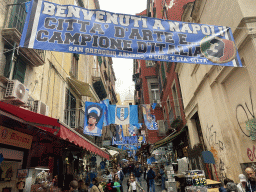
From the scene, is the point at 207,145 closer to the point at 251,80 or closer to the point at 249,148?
the point at 249,148

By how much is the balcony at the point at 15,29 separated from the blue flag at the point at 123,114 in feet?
17.9

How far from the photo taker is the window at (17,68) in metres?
6.47

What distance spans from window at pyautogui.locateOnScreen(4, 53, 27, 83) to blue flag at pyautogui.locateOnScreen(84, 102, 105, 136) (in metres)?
4.53

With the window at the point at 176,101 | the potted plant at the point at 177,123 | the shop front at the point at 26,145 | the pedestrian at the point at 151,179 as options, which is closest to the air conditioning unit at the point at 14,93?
the shop front at the point at 26,145

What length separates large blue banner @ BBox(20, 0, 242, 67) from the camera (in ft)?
14.3

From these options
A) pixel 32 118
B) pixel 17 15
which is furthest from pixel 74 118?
pixel 32 118

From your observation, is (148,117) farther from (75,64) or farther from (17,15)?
(17,15)

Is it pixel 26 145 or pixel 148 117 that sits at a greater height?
pixel 148 117

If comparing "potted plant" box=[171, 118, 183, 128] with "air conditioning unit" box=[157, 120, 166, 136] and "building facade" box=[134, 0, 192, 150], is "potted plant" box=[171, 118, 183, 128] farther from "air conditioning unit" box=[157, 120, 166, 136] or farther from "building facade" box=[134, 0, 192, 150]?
"air conditioning unit" box=[157, 120, 166, 136]

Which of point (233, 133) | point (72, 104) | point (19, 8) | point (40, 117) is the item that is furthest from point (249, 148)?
point (72, 104)

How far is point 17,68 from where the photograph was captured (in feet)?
23.0

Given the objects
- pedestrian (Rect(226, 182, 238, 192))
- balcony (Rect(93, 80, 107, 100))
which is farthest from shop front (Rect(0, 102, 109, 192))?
balcony (Rect(93, 80, 107, 100))

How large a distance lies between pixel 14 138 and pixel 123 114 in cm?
682

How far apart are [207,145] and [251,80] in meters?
4.22
